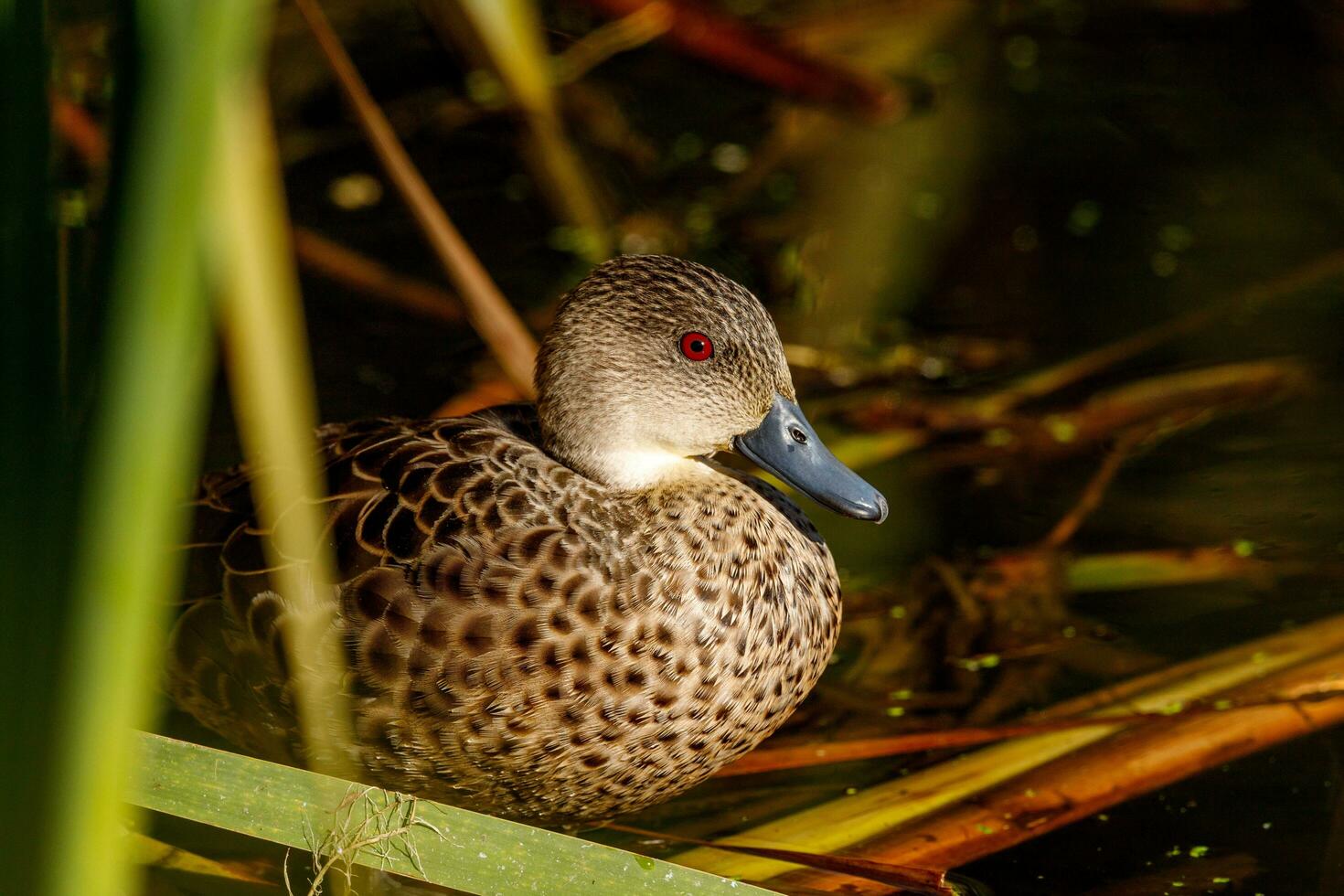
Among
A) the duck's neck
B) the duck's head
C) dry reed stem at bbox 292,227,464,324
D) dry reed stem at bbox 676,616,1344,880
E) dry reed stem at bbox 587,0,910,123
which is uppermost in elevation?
dry reed stem at bbox 587,0,910,123

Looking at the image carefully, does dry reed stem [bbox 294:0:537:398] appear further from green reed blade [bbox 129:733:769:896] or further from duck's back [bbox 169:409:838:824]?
green reed blade [bbox 129:733:769:896]

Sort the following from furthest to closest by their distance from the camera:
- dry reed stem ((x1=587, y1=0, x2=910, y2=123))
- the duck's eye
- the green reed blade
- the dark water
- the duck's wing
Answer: dry reed stem ((x1=587, y1=0, x2=910, y2=123)), the dark water, the duck's eye, the duck's wing, the green reed blade

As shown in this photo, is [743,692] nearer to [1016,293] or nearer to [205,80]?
[205,80]

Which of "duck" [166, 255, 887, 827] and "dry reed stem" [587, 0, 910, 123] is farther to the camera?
"dry reed stem" [587, 0, 910, 123]

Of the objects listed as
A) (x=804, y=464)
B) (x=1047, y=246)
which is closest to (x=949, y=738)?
(x=804, y=464)

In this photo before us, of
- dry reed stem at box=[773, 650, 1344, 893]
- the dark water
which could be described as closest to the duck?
dry reed stem at box=[773, 650, 1344, 893]

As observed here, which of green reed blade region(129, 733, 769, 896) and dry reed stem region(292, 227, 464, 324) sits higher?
dry reed stem region(292, 227, 464, 324)

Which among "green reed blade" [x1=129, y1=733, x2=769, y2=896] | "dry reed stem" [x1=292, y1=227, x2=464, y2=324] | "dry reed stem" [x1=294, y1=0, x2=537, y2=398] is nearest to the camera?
"green reed blade" [x1=129, y1=733, x2=769, y2=896]

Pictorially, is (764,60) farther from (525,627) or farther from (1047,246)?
(525,627)
